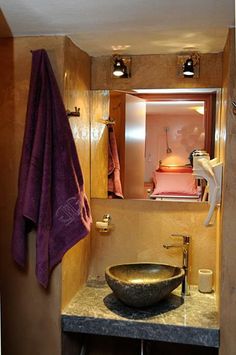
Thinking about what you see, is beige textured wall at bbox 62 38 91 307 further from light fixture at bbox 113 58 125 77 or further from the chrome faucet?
the chrome faucet

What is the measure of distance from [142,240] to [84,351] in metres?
0.70

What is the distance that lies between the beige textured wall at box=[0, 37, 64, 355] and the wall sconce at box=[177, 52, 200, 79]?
2.27 ft

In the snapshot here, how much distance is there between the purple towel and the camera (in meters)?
1.92

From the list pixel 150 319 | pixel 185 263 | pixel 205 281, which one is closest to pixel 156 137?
pixel 185 263

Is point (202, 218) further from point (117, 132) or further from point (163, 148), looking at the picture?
point (117, 132)

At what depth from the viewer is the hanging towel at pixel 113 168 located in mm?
2459

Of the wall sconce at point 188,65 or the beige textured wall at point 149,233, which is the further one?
the beige textured wall at point 149,233

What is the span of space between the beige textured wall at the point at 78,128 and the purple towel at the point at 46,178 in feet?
0.33

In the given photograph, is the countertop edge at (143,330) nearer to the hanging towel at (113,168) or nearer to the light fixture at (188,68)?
the hanging towel at (113,168)

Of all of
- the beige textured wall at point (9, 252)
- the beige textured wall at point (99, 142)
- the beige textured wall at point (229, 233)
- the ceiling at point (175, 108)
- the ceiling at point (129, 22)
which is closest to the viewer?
the ceiling at point (129, 22)

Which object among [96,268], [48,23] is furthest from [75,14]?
[96,268]

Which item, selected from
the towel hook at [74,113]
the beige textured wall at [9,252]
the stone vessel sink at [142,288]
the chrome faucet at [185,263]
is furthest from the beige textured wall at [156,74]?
the stone vessel sink at [142,288]

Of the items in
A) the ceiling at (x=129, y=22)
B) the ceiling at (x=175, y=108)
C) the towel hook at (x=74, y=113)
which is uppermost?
the ceiling at (x=129, y=22)

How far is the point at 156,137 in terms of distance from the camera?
2363 mm
